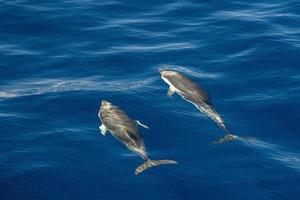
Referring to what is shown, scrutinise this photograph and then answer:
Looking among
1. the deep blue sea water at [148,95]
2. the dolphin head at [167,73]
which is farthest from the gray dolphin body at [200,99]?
the dolphin head at [167,73]

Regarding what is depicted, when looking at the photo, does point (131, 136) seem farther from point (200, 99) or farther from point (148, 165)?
point (200, 99)

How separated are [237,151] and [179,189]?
8.66 feet

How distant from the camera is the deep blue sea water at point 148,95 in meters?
16.1

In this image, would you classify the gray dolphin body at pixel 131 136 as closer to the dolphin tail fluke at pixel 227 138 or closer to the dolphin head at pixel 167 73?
the dolphin tail fluke at pixel 227 138

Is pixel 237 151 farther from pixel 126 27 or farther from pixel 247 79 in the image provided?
pixel 126 27

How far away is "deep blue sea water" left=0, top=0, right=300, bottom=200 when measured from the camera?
16125 millimetres

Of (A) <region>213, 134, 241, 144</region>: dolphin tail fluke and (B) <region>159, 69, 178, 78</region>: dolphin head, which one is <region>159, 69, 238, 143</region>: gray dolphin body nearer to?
(A) <region>213, 134, 241, 144</region>: dolphin tail fluke

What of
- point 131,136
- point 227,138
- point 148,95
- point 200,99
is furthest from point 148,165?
point 148,95

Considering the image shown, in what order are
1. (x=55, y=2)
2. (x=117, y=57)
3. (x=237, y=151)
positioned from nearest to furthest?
(x=237, y=151) < (x=117, y=57) < (x=55, y=2)

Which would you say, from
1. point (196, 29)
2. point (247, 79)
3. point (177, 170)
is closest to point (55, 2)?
point (196, 29)

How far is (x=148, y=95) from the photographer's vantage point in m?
20.9

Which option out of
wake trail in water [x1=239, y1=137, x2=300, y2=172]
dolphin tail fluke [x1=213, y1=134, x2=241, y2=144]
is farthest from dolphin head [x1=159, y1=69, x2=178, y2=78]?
wake trail in water [x1=239, y1=137, x2=300, y2=172]

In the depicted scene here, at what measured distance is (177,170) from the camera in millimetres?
16531

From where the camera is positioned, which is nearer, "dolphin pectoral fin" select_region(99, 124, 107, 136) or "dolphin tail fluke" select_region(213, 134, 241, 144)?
"dolphin pectoral fin" select_region(99, 124, 107, 136)
